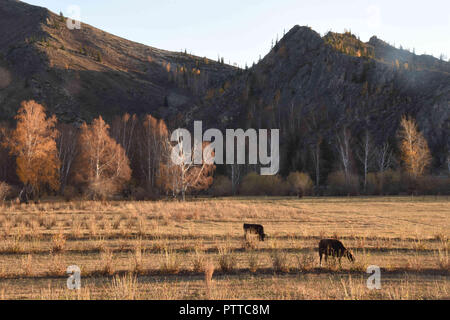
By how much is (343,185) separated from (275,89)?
278 feet

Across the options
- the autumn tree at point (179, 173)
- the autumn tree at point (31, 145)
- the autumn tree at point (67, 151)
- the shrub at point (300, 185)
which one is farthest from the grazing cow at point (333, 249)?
the autumn tree at point (67, 151)

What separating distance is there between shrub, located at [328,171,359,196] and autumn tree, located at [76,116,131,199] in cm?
3684

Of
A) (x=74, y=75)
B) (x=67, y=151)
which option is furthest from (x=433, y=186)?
(x=74, y=75)

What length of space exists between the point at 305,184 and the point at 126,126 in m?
47.2

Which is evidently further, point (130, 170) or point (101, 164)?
point (130, 170)

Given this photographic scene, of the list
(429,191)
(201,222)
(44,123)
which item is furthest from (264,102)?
(201,222)

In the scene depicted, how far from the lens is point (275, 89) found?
14138cm

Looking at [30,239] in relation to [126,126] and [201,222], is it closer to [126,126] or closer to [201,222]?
[201,222]

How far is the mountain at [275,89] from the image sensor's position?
328 feet

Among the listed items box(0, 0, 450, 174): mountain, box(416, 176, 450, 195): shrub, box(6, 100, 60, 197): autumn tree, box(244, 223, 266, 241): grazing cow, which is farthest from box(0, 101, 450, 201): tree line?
box(244, 223, 266, 241): grazing cow

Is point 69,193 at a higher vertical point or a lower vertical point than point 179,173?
lower

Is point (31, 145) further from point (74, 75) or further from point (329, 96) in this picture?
point (329, 96)

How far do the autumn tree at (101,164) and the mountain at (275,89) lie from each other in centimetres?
5084
